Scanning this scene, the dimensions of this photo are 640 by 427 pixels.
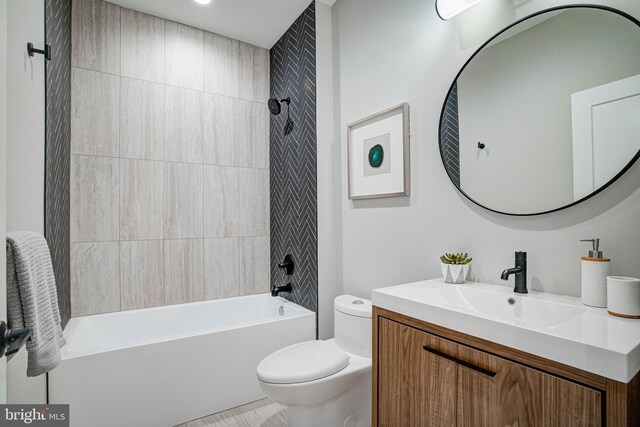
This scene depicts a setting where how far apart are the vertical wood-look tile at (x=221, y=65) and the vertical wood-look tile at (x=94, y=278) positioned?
1525mm

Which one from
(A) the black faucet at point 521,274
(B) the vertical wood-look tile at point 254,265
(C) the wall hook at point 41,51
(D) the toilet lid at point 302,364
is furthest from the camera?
(B) the vertical wood-look tile at point 254,265

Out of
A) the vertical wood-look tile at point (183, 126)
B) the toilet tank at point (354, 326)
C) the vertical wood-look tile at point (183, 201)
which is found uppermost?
the vertical wood-look tile at point (183, 126)

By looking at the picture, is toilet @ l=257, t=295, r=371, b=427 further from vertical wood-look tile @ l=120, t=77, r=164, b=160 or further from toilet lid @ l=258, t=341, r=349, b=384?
vertical wood-look tile @ l=120, t=77, r=164, b=160

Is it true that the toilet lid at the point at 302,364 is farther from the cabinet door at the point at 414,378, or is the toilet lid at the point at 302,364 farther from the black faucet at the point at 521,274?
the black faucet at the point at 521,274

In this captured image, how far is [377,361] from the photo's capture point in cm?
128

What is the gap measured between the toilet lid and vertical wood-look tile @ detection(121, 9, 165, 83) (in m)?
2.26

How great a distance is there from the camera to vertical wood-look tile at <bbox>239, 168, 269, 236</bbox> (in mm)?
2814

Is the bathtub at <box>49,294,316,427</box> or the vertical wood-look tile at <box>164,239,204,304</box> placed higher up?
the vertical wood-look tile at <box>164,239,204,304</box>

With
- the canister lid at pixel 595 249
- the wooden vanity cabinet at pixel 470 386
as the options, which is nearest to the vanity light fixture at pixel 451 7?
the canister lid at pixel 595 249

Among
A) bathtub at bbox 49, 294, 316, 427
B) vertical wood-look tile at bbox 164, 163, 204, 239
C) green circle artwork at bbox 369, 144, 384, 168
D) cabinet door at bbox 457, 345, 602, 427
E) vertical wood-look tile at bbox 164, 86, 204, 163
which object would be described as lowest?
bathtub at bbox 49, 294, 316, 427

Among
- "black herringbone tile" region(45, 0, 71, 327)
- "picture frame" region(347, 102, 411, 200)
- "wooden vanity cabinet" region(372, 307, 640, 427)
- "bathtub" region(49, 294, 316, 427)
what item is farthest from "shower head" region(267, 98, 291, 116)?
"wooden vanity cabinet" region(372, 307, 640, 427)

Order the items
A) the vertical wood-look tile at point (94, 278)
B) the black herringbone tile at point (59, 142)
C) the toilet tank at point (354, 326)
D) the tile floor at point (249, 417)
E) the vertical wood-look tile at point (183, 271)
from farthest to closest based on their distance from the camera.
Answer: the vertical wood-look tile at point (183, 271) < the vertical wood-look tile at point (94, 278) < the tile floor at point (249, 417) < the toilet tank at point (354, 326) < the black herringbone tile at point (59, 142)

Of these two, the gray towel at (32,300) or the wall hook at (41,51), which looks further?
the wall hook at (41,51)

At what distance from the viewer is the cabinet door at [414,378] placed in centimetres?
100
